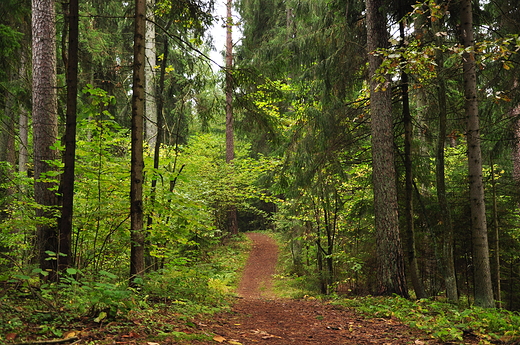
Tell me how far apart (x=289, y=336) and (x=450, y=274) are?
496 centimetres

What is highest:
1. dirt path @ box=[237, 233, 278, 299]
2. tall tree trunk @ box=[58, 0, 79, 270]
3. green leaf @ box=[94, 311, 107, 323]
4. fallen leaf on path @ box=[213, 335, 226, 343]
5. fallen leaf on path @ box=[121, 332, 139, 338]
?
tall tree trunk @ box=[58, 0, 79, 270]

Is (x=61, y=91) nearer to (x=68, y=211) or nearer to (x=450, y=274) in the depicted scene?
(x=68, y=211)

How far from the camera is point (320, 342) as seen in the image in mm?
4191

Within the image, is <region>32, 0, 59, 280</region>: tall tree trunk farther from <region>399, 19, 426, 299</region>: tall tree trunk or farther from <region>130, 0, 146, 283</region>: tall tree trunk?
<region>399, 19, 426, 299</region>: tall tree trunk

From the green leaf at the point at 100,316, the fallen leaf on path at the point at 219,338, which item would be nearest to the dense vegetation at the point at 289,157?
the green leaf at the point at 100,316

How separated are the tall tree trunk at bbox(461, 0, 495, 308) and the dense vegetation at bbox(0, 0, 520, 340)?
26 millimetres

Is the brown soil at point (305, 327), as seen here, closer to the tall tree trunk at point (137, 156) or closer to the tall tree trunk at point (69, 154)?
the tall tree trunk at point (137, 156)

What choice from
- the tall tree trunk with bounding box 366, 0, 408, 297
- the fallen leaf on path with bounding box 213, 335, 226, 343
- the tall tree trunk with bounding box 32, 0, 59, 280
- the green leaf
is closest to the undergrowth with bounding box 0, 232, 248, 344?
the green leaf

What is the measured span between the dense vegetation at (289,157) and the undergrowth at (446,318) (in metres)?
0.13

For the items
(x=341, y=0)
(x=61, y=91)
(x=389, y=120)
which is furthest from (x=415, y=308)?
(x=61, y=91)

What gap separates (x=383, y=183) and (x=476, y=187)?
1.72 metres

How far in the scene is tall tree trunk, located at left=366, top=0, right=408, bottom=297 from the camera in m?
7.02

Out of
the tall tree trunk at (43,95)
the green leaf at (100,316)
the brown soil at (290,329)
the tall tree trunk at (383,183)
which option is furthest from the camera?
the tall tree trunk at (383,183)

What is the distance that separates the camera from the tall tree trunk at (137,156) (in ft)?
16.6
